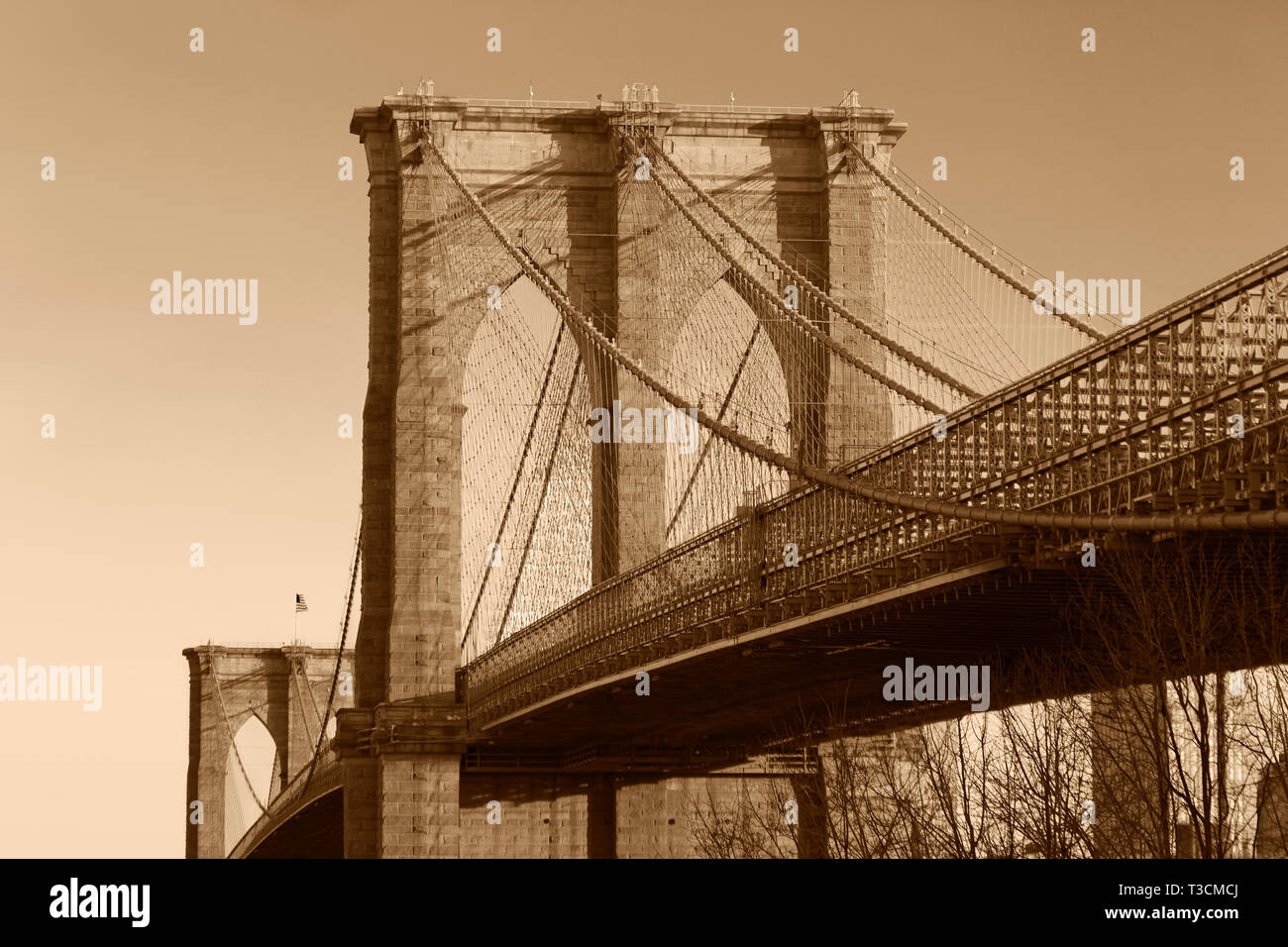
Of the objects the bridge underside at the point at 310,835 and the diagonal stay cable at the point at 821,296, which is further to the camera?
the bridge underside at the point at 310,835

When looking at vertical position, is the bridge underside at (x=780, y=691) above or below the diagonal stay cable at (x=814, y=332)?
below

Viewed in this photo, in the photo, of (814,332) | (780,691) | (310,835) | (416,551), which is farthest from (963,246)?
(310,835)

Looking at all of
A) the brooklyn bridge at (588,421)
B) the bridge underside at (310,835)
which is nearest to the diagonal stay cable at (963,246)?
the brooklyn bridge at (588,421)

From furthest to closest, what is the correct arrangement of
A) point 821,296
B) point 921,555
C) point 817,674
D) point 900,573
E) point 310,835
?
point 310,835 → point 821,296 → point 817,674 → point 900,573 → point 921,555

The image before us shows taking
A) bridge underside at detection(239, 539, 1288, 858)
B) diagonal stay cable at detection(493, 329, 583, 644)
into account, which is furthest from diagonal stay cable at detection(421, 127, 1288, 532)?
diagonal stay cable at detection(493, 329, 583, 644)

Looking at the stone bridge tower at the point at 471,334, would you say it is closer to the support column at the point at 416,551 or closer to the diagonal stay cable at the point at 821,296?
the support column at the point at 416,551

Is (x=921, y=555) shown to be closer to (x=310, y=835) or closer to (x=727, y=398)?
(x=727, y=398)

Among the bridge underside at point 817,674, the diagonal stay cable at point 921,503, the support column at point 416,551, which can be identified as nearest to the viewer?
the diagonal stay cable at point 921,503

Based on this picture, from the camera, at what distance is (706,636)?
4284 cm

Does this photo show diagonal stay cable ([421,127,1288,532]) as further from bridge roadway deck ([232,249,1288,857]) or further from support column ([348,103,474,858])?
support column ([348,103,474,858])
